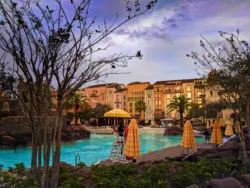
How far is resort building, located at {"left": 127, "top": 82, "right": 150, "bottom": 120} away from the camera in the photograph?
82812 mm

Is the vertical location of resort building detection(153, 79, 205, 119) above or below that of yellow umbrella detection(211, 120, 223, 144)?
above

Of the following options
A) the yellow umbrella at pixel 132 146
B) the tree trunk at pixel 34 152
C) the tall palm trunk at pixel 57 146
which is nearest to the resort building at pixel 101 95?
the yellow umbrella at pixel 132 146

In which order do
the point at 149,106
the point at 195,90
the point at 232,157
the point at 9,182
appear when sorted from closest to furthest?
the point at 9,182 < the point at 232,157 < the point at 195,90 < the point at 149,106

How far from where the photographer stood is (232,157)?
7.52 m

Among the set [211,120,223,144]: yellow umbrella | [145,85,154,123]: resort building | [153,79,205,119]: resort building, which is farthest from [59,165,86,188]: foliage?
[145,85,154,123]: resort building

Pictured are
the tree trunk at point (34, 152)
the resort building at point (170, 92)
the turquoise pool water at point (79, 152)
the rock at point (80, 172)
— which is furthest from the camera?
the resort building at point (170, 92)

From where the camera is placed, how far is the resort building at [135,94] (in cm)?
8281

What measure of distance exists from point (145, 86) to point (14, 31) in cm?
7948

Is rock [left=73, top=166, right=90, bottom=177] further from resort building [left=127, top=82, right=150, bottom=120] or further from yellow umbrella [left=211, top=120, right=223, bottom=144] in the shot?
resort building [left=127, top=82, right=150, bottom=120]

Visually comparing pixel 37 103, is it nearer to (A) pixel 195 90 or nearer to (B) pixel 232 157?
(B) pixel 232 157

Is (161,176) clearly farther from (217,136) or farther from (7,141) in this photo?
(7,141)

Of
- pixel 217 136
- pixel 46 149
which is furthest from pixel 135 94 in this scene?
pixel 46 149

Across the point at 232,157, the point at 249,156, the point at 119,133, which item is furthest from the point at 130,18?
the point at 119,133

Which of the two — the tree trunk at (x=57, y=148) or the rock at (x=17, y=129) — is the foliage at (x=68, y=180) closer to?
the tree trunk at (x=57, y=148)
